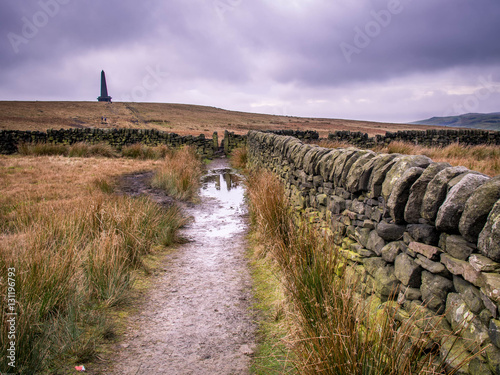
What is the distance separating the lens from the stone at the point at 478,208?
1.68 meters

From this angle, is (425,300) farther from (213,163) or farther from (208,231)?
(213,163)

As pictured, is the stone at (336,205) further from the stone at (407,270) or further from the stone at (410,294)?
the stone at (410,294)

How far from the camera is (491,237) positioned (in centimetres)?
159

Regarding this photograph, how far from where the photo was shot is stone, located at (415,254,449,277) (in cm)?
192

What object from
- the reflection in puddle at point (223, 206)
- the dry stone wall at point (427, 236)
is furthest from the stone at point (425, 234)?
the reflection in puddle at point (223, 206)

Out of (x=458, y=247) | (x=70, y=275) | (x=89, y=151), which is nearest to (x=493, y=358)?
(x=458, y=247)

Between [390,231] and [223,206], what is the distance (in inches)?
239

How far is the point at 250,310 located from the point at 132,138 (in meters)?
17.7

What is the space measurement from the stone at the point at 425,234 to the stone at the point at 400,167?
372 mm

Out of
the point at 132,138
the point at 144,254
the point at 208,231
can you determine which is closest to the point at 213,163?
the point at 132,138

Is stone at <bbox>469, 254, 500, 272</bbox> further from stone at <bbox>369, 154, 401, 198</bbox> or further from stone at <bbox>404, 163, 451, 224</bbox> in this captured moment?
stone at <bbox>369, 154, 401, 198</bbox>

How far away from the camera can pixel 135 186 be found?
32.6 feet

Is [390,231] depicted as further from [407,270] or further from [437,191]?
[437,191]

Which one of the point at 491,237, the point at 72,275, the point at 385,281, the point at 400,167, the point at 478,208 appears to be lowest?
the point at 72,275
